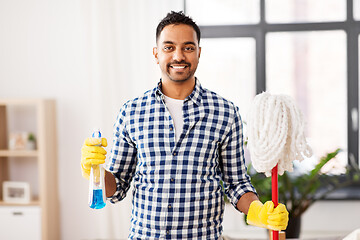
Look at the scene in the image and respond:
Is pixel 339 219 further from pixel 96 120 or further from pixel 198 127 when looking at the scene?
pixel 198 127

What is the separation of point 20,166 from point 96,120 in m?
0.67

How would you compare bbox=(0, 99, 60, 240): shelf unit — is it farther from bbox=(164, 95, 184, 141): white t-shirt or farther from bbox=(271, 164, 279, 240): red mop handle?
bbox=(271, 164, 279, 240): red mop handle

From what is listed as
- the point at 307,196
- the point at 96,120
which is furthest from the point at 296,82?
the point at 96,120

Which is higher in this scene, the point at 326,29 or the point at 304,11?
the point at 304,11

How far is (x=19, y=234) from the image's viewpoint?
319 cm

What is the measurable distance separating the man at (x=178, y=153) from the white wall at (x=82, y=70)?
63.7 inches

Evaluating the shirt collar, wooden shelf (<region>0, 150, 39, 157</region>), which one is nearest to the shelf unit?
wooden shelf (<region>0, 150, 39, 157</region>)

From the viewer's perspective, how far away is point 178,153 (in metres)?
1.63

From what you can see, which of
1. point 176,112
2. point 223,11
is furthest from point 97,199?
point 223,11

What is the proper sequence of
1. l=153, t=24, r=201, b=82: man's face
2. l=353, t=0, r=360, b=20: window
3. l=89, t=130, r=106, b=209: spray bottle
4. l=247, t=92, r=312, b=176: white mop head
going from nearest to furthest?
l=247, t=92, r=312, b=176: white mop head < l=89, t=130, r=106, b=209: spray bottle < l=153, t=24, r=201, b=82: man's face < l=353, t=0, r=360, b=20: window

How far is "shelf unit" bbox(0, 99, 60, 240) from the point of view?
318 cm

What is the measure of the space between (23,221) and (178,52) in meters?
2.07

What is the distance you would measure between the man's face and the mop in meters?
0.33

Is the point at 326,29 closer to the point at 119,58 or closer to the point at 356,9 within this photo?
the point at 356,9
